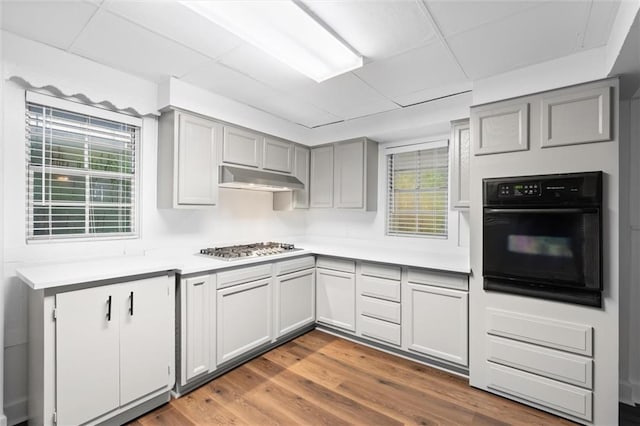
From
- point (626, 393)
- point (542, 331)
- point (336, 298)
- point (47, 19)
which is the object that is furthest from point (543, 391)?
point (47, 19)

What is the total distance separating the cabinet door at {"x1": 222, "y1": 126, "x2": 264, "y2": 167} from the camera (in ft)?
9.76

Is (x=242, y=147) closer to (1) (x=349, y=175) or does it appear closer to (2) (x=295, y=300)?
(1) (x=349, y=175)

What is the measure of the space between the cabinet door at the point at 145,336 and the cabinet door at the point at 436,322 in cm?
203

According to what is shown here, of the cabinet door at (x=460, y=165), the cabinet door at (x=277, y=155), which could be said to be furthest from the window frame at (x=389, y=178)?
the cabinet door at (x=277, y=155)

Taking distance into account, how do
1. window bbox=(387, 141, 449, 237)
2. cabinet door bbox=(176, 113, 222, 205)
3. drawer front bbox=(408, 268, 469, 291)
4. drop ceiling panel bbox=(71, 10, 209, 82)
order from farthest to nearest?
window bbox=(387, 141, 449, 237), cabinet door bbox=(176, 113, 222, 205), drawer front bbox=(408, 268, 469, 291), drop ceiling panel bbox=(71, 10, 209, 82)

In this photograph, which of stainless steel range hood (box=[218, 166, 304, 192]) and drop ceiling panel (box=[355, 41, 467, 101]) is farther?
stainless steel range hood (box=[218, 166, 304, 192])

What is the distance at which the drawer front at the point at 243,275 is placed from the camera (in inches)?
99.0

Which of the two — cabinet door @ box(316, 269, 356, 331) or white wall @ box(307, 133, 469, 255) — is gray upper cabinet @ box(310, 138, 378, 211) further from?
cabinet door @ box(316, 269, 356, 331)

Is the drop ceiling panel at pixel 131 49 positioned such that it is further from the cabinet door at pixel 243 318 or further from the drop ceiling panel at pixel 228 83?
the cabinet door at pixel 243 318

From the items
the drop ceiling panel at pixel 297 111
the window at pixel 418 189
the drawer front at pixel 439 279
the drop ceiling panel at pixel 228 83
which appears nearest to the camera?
the drop ceiling panel at pixel 228 83

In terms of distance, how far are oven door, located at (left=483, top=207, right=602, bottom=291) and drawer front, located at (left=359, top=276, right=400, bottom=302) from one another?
82 cm

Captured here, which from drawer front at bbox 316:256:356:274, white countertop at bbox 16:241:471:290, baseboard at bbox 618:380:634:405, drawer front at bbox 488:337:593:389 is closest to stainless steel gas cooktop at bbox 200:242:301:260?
white countertop at bbox 16:241:471:290

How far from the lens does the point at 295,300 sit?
3229mm

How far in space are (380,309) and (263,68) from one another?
95.2 inches
